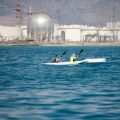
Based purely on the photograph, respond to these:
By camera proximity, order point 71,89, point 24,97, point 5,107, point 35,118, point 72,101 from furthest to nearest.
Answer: point 71,89 < point 24,97 < point 72,101 < point 5,107 < point 35,118

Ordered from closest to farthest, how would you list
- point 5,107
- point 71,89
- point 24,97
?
point 5,107 < point 24,97 < point 71,89

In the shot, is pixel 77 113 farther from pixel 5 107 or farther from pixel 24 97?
pixel 24 97

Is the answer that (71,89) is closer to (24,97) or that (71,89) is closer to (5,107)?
(24,97)

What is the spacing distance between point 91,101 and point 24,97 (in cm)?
434

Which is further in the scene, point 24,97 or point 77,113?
point 24,97

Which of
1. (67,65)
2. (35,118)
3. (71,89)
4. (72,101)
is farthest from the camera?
(67,65)

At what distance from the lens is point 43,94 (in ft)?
84.9

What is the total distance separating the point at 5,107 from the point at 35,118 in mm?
3187

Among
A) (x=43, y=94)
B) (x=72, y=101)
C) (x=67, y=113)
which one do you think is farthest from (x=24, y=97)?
(x=67, y=113)

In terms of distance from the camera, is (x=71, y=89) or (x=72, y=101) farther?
(x=71, y=89)

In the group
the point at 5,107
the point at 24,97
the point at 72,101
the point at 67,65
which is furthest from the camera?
the point at 67,65

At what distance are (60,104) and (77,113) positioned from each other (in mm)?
2377

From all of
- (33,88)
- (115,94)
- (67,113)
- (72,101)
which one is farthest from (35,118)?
(33,88)

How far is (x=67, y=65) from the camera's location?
2189 inches
